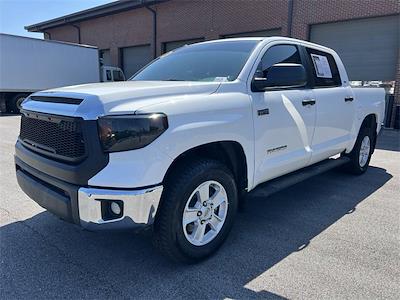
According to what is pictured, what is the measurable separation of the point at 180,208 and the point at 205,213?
1.22 feet

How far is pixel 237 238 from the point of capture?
3545mm

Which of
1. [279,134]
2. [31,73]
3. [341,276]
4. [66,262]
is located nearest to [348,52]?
[279,134]

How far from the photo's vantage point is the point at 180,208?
2.77 meters

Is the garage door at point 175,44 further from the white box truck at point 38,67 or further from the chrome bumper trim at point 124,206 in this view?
the chrome bumper trim at point 124,206

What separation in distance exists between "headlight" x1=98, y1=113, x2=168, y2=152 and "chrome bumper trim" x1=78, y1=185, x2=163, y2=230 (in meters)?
0.31

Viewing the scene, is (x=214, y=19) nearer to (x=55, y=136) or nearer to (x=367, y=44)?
(x=367, y=44)

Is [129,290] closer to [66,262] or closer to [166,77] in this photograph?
[66,262]

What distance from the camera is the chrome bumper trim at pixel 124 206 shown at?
2.47m

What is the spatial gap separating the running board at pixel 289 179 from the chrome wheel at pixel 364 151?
85 centimetres

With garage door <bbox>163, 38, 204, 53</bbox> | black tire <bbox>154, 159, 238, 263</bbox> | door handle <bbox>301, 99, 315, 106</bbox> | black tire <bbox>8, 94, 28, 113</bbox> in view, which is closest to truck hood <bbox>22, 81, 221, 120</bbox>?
black tire <bbox>154, 159, 238, 263</bbox>

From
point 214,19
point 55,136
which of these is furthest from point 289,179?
point 214,19

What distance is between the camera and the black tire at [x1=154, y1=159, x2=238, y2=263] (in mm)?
2705

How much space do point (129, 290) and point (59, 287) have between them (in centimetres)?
53

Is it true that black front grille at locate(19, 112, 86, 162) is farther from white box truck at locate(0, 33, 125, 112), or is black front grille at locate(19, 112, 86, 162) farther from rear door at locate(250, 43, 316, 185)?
white box truck at locate(0, 33, 125, 112)
